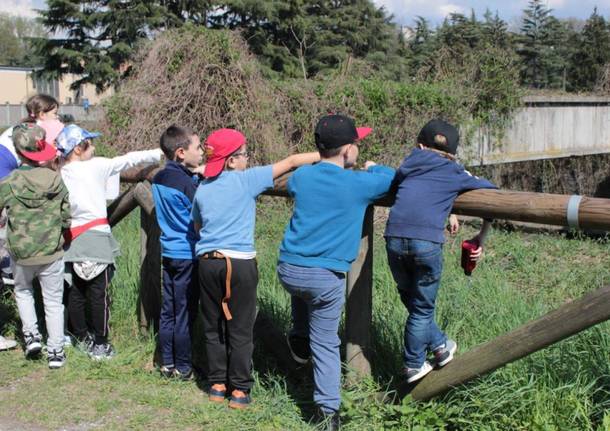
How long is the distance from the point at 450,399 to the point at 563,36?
42.9m

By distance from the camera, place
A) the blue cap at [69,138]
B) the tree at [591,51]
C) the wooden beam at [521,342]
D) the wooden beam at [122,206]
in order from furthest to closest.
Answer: the tree at [591,51], the wooden beam at [122,206], the blue cap at [69,138], the wooden beam at [521,342]

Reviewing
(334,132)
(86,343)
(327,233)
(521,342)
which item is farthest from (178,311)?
→ (521,342)

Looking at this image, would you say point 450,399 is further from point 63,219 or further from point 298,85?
point 298,85

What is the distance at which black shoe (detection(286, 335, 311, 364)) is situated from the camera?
395cm

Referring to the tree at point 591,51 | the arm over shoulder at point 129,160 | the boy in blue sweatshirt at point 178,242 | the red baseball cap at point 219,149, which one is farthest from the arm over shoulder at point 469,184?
the tree at point 591,51

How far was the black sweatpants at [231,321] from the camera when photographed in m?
3.80

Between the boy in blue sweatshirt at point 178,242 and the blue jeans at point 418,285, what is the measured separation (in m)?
1.36

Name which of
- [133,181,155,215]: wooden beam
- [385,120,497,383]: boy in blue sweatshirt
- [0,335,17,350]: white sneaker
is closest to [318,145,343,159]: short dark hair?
[385,120,497,383]: boy in blue sweatshirt

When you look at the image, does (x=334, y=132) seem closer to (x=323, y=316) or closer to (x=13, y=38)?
Answer: (x=323, y=316)

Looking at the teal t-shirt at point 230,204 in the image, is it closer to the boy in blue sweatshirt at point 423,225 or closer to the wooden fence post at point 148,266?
the boy in blue sweatshirt at point 423,225

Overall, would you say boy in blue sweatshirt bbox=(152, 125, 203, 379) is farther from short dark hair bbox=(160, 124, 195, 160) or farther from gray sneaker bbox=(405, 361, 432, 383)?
gray sneaker bbox=(405, 361, 432, 383)

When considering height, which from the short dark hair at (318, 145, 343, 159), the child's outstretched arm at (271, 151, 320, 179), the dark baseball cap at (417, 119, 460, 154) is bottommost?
the child's outstretched arm at (271, 151, 320, 179)

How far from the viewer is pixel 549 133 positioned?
15.4 metres

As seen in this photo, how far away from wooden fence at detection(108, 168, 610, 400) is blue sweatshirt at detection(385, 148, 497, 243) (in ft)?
0.23
